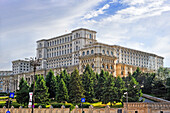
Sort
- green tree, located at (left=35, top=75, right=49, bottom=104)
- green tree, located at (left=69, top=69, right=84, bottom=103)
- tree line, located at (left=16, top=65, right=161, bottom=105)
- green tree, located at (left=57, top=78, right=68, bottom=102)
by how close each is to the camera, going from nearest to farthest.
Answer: tree line, located at (left=16, top=65, right=161, bottom=105), green tree, located at (left=69, top=69, right=84, bottom=103), green tree, located at (left=57, top=78, right=68, bottom=102), green tree, located at (left=35, top=75, right=49, bottom=104)

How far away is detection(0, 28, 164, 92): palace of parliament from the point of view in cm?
11906

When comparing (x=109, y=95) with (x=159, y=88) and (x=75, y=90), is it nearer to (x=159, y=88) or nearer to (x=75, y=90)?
(x=75, y=90)

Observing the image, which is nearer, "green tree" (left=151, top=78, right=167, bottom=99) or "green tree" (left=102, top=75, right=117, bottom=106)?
"green tree" (left=102, top=75, right=117, bottom=106)

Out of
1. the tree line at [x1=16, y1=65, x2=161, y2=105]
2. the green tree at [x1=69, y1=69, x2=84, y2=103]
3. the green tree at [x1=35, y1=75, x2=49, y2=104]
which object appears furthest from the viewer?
the green tree at [x1=35, y1=75, x2=49, y2=104]

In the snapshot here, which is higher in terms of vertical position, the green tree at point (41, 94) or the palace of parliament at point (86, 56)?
the palace of parliament at point (86, 56)

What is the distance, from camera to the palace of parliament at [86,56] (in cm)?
11906

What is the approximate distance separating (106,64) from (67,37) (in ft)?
131

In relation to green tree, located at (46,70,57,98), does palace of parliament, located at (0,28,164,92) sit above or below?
above

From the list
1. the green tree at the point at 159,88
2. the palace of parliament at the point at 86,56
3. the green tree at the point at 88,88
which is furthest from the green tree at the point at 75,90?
the palace of parliament at the point at 86,56

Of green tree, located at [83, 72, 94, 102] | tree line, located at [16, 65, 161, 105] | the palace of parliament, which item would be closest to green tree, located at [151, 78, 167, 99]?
tree line, located at [16, 65, 161, 105]

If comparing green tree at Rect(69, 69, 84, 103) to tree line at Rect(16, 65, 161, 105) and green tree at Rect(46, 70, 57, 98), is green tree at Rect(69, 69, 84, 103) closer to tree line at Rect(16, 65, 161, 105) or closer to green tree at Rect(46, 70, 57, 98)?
tree line at Rect(16, 65, 161, 105)

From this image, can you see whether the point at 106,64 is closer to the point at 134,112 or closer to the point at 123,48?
the point at 123,48

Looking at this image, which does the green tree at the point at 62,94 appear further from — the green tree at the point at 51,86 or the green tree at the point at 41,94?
the green tree at the point at 51,86

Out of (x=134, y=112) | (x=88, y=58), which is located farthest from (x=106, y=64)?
(x=134, y=112)
